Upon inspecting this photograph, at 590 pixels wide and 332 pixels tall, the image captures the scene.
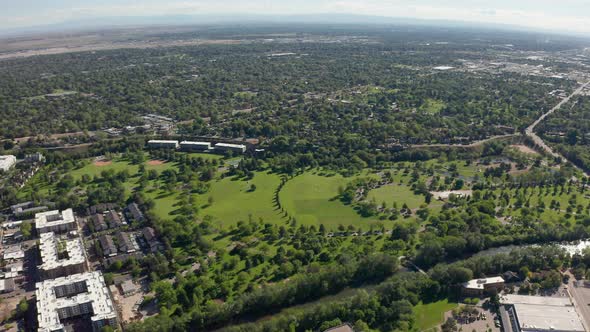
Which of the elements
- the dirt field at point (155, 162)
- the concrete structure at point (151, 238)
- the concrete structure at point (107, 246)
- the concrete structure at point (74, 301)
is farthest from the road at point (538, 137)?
the concrete structure at point (74, 301)

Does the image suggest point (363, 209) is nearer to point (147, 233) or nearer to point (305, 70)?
point (147, 233)

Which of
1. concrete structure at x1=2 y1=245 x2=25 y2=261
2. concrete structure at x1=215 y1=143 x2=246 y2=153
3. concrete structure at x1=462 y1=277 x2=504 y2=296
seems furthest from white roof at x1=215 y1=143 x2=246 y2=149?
concrete structure at x1=462 y1=277 x2=504 y2=296

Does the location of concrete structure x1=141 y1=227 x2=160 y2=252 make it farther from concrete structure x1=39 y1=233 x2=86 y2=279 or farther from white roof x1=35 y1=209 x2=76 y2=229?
white roof x1=35 y1=209 x2=76 y2=229

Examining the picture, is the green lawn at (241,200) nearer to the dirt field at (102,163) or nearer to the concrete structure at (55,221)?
the concrete structure at (55,221)

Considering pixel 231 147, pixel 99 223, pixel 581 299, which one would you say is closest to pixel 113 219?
pixel 99 223

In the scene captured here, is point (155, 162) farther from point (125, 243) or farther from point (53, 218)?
point (125, 243)
